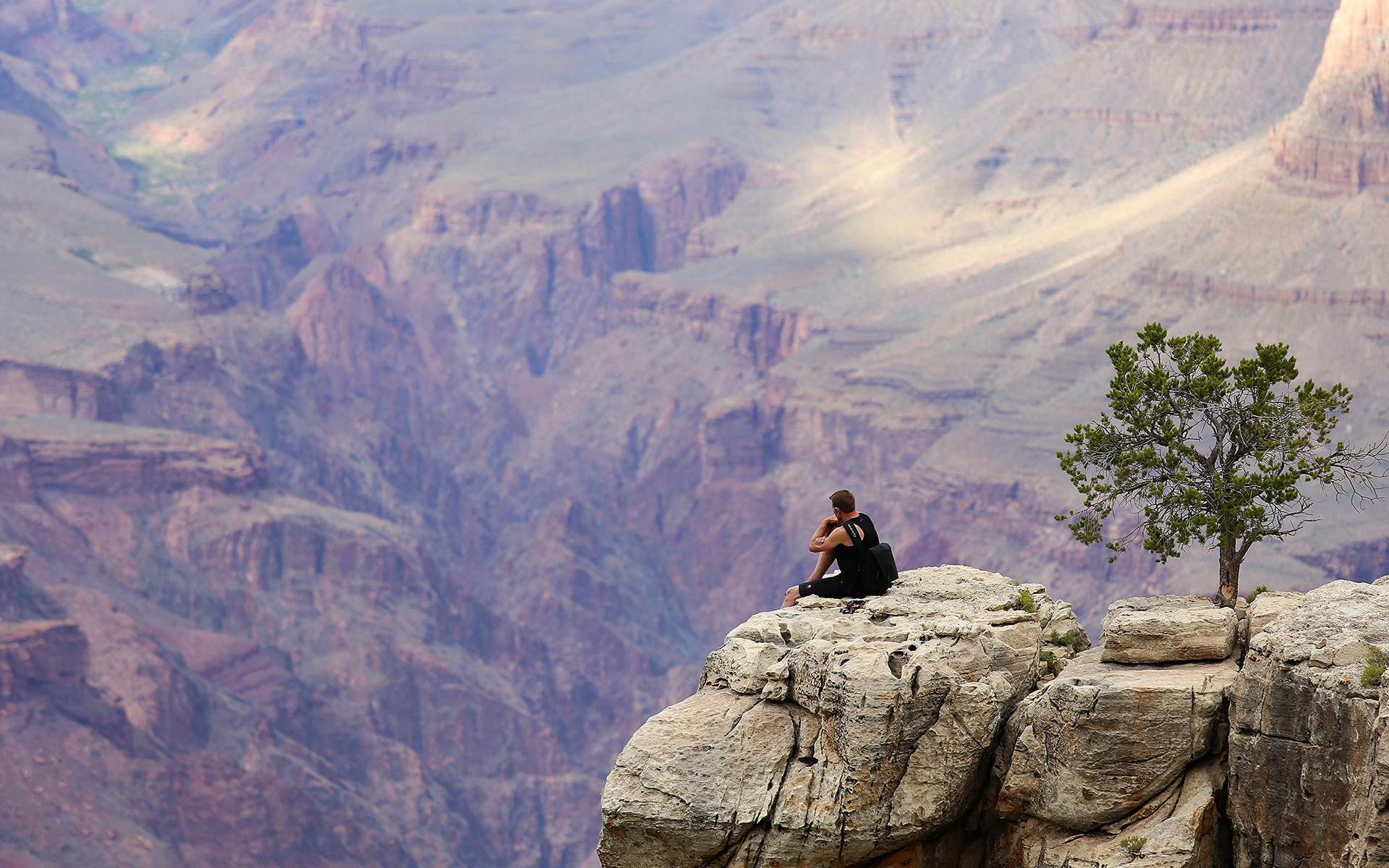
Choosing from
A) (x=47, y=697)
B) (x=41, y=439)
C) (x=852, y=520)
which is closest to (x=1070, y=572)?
(x=47, y=697)

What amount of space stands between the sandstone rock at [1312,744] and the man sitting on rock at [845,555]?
744 cm

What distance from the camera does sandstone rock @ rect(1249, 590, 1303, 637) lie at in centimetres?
2848

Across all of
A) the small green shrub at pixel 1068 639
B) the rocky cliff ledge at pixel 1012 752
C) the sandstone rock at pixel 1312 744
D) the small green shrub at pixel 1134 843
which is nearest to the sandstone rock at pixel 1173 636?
the rocky cliff ledge at pixel 1012 752

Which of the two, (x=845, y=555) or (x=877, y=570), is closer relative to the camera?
(x=845, y=555)

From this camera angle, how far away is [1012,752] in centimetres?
2828

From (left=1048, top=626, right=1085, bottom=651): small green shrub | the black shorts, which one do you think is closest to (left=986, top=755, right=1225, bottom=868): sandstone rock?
(left=1048, top=626, right=1085, bottom=651): small green shrub

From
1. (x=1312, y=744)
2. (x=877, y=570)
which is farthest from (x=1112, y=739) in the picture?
(x=877, y=570)

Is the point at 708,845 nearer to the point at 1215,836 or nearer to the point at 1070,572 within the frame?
the point at 1215,836

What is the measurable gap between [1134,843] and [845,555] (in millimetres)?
7695

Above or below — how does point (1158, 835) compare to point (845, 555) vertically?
below

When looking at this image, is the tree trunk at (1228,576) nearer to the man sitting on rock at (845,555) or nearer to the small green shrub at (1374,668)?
the small green shrub at (1374,668)

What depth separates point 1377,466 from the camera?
168375 millimetres

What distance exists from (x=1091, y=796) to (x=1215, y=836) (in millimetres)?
1967

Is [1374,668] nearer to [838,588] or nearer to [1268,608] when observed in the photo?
[1268,608]
